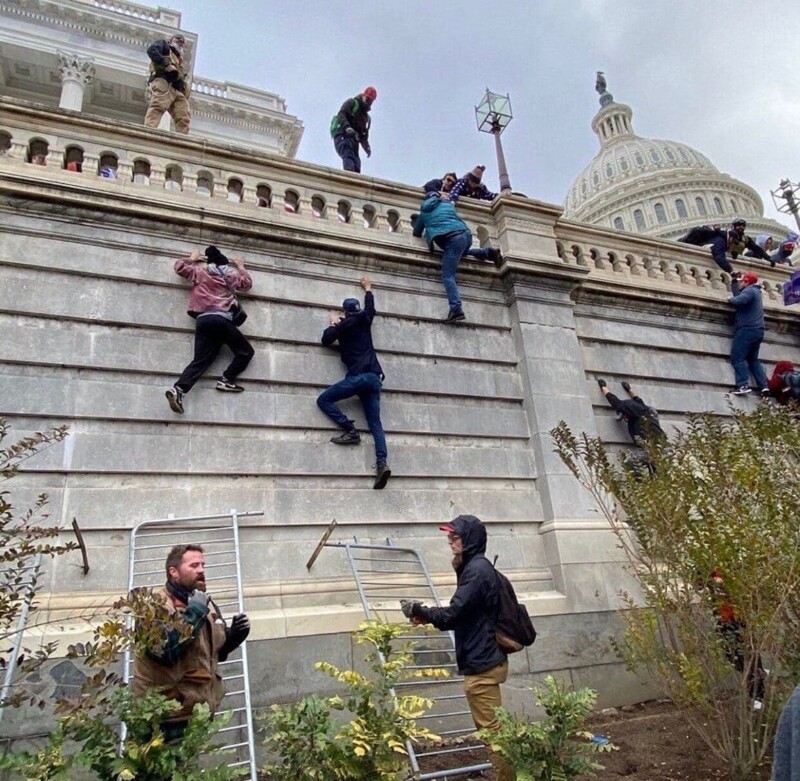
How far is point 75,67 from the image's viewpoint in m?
28.6

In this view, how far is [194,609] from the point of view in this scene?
4090mm

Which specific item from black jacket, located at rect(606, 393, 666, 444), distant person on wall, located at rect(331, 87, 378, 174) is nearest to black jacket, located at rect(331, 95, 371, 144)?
distant person on wall, located at rect(331, 87, 378, 174)

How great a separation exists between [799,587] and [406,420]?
16.4ft

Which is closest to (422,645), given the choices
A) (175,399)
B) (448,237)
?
(175,399)

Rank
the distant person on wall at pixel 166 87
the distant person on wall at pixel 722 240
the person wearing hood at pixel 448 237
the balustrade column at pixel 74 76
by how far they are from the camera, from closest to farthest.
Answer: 1. the person wearing hood at pixel 448 237
2. the distant person on wall at pixel 166 87
3. the distant person on wall at pixel 722 240
4. the balustrade column at pixel 74 76

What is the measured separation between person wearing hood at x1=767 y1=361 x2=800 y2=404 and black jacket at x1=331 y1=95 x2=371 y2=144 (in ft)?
29.9

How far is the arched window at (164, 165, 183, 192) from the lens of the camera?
362 inches

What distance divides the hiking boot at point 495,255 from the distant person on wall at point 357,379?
101 inches

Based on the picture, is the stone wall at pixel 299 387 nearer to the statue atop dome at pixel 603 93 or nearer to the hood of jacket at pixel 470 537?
the hood of jacket at pixel 470 537

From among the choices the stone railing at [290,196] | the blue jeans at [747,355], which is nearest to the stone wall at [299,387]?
the stone railing at [290,196]

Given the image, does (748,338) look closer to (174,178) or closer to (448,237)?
(448,237)

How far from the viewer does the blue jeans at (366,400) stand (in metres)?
8.41

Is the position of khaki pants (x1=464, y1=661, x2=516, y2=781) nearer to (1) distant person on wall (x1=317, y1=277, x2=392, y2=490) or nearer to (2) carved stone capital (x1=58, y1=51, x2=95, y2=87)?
(1) distant person on wall (x1=317, y1=277, x2=392, y2=490)

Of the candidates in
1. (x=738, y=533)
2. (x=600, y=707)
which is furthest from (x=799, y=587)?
(x=600, y=707)
